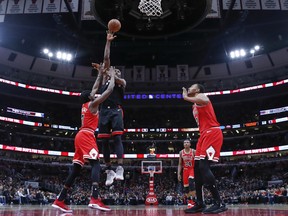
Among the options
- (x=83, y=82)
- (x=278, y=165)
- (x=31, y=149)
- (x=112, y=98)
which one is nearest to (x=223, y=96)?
(x=278, y=165)

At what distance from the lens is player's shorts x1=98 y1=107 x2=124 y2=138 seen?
23.3ft

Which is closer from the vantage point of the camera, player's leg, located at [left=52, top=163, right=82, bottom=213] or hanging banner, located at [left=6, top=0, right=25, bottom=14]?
player's leg, located at [left=52, top=163, right=82, bottom=213]

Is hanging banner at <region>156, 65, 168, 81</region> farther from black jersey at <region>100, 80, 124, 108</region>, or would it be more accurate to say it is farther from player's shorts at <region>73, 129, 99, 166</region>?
player's shorts at <region>73, 129, 99, 166</region>

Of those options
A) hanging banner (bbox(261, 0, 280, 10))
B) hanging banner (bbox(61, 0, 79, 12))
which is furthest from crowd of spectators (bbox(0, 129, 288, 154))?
hanging banner (bbox(261, 0, 280, 10))

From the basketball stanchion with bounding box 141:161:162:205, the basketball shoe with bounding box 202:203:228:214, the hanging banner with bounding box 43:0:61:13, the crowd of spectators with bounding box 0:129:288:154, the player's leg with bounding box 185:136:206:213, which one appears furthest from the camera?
the crowd of spectators with bounding box 0:129:288:154

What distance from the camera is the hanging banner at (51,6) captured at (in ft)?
64.9

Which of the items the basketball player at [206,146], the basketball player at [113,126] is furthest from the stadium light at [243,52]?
the basketball player at [113,126]

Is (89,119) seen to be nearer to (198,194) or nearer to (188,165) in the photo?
(198,194)

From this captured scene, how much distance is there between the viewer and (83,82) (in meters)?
45.4

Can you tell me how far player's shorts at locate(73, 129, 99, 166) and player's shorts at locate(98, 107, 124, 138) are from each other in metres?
0.51

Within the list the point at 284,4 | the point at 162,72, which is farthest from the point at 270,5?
the point at 162,72

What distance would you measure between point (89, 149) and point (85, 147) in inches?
3.8

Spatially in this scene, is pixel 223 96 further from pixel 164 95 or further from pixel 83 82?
pixel 83 82

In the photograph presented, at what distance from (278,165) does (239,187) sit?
8687 millimetres
